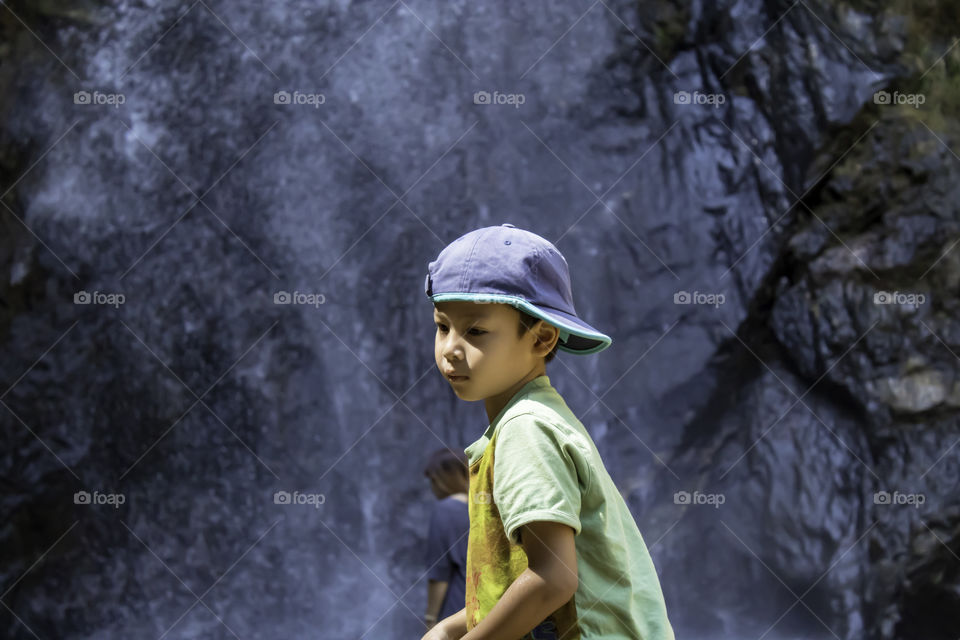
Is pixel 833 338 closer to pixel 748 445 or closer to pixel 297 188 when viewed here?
pixel 748 445

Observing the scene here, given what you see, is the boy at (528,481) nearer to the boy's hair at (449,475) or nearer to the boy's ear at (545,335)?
the boy's ear at (545,335)

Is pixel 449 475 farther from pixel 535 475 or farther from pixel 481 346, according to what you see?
pixel 535 475

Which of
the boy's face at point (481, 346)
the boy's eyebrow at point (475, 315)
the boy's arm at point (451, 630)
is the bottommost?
the boy's arm at point (451, 630)

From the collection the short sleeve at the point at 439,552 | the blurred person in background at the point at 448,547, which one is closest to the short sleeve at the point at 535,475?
the blurred person in background at the point at 448,547

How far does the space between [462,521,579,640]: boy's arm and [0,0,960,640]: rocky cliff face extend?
4519 mm

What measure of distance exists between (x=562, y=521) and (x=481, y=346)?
0.29 m

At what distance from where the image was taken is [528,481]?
1.28 meters

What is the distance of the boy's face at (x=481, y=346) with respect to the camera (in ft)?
4.69

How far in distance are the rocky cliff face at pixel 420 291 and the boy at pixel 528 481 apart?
174 inches

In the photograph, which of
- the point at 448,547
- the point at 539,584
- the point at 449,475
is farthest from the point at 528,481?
the point at 449,475

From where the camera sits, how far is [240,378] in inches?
234

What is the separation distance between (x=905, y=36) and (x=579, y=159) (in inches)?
76.4

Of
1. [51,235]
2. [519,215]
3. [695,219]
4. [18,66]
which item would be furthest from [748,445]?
[18,66]

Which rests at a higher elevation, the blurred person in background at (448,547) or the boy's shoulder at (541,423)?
the boy's shoulder at (541,423)
